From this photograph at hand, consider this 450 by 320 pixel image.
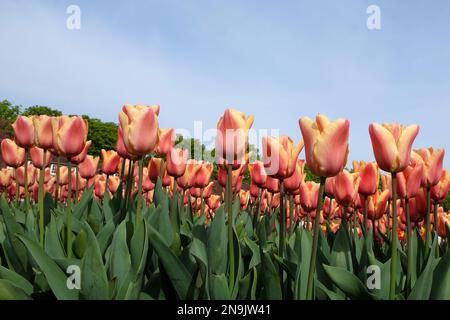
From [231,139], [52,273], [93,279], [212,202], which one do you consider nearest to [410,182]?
[231,139]

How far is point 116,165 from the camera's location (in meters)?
4.69

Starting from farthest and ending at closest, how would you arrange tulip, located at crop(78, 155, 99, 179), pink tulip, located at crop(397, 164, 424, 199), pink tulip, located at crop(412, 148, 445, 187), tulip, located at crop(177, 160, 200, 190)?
tulip, located at crop(78, 155, 99, 179), tulip, located at crop(177, 160, 200, 190), pink tulip, located at crop(412, 148, 445, 187), pink tulip, located at crop(397, 164, 424, 199)

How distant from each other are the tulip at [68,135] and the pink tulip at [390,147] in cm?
186

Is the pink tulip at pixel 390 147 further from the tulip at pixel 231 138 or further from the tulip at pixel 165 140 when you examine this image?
the tulip at pixel 165 140

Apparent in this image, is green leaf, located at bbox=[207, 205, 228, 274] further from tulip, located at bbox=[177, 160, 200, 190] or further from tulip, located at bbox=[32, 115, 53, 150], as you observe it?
tulip, located at bbox=[177, 160, 200, 190]

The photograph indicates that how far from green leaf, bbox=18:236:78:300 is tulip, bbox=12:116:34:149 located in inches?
70.6

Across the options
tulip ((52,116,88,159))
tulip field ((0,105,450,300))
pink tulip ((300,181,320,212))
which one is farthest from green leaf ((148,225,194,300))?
pink tulip ((300,181,320,212))

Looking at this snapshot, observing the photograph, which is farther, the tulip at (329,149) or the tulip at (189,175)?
the tulip at (189,175)

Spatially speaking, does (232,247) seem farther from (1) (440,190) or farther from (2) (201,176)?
(2) (201,176)

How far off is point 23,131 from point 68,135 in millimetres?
898

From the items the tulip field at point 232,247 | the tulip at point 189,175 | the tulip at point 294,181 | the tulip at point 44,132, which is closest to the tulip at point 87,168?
the tulip at point 189,175

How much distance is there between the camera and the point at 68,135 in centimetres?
279

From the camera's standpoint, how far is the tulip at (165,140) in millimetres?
3486

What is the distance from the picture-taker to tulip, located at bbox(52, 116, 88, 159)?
2785 millimetres
